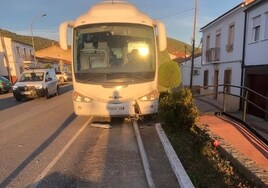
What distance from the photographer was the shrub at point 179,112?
24.6ft

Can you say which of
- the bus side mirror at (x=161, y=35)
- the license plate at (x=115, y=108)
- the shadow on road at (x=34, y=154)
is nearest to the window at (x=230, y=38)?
the bus side mirror at (x=161, y=35)

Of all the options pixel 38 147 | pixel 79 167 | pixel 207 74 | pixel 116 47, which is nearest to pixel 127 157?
pixel 79 167

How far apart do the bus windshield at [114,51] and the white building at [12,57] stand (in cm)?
3177

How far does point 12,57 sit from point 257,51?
37843 millimetres

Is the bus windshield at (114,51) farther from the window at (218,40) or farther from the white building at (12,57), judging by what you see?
the white building at (12,57)

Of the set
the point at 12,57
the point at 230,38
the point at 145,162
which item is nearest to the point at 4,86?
the point at 12,57

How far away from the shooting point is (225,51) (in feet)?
68.0

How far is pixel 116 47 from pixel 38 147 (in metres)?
3.82

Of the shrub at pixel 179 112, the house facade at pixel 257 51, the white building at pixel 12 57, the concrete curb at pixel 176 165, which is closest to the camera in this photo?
the concrete curb at pixel 176 165

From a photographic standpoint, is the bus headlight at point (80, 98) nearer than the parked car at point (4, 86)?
Yes

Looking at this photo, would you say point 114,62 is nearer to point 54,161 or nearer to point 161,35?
point 161,35

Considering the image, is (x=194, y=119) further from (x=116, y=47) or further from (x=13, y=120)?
(x=13, y=120)

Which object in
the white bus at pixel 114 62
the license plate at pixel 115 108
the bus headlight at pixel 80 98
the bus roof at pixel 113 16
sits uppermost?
the bus roof at pixel 113 16

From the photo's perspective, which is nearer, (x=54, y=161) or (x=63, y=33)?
(x=54, y=161)
